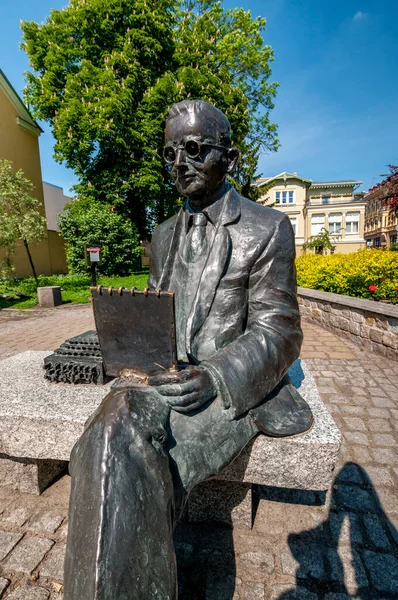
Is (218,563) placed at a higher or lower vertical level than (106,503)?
lower

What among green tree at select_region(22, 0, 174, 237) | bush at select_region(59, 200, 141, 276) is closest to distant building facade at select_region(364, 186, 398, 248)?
green tree at select_region(22, 0, 174, 237)

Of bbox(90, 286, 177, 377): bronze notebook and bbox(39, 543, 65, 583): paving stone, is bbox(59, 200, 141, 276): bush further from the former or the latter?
bbox(90, 286, 177, 377): bronze notebook

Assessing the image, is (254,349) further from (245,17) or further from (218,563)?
(245,17)

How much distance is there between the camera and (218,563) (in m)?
1.72

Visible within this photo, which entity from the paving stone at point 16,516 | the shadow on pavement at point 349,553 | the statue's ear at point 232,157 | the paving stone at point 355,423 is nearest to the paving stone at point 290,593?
the shadow on pavement at point 349,553

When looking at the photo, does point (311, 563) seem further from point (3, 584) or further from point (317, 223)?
point (317, 223)

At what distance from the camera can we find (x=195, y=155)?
1.60m

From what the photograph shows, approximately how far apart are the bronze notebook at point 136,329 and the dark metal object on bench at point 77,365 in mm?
880

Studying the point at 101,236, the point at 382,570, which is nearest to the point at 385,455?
the point at 382,570

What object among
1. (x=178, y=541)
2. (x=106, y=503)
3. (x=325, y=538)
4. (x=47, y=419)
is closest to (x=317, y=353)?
(x=325, y=538)

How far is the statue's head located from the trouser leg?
1.11 metres

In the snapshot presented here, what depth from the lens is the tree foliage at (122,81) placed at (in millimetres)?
14398

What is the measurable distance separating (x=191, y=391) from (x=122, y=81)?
16.7 m

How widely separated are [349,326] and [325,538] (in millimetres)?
4772
